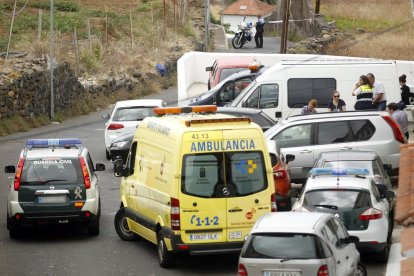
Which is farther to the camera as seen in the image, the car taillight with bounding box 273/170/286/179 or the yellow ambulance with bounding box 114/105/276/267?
the car taillight with bounding box 273/170/286/179

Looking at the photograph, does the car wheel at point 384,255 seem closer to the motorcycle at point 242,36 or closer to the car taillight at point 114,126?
the car taillight at point 114,126

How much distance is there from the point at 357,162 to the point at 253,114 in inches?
228

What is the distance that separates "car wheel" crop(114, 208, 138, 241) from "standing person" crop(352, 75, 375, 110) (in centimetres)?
885

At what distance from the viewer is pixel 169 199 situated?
691 inches

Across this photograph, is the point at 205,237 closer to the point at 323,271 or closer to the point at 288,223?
the point at 288,223

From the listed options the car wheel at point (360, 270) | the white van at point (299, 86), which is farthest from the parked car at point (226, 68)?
the car wheel at point (360, 270)

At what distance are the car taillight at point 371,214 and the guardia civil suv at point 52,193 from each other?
201 inches

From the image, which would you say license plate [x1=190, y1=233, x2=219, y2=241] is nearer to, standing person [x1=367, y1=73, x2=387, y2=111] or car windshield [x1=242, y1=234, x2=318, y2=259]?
car windshield [x1=242, y1=234, x2=318, y2=259]

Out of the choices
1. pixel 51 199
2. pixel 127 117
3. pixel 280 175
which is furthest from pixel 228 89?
pixel 51 199

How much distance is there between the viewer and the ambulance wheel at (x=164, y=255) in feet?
58.2

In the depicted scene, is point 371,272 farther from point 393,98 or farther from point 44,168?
point 393,98

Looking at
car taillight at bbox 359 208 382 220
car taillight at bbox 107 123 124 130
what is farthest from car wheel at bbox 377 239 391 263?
car taillight at bbox 107 123 124 130

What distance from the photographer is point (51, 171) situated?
2012cm

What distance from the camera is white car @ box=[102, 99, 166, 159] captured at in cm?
3062
